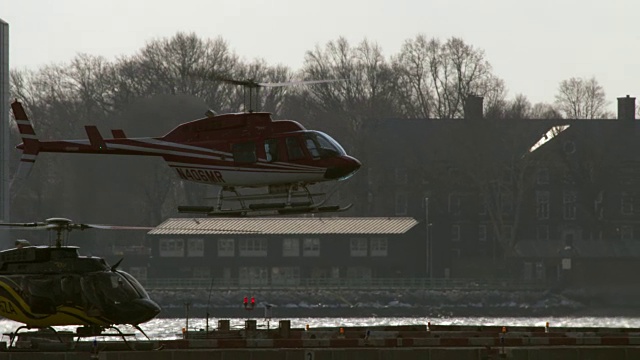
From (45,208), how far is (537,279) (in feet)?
138

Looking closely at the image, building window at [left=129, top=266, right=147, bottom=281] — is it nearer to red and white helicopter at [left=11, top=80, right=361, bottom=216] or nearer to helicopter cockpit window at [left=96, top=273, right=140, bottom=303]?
red and white helicopter at [left=11, top=80, right=361, bottom=216]

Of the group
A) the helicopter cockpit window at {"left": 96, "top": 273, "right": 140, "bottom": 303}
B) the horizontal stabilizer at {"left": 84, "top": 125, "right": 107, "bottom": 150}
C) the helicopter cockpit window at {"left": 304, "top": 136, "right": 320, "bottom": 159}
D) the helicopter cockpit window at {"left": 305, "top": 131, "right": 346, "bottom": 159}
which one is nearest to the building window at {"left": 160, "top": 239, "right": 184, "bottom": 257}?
the horizontal stabilizer at {"left": 84, "top": 125, "right": 107, "bottom": 150}

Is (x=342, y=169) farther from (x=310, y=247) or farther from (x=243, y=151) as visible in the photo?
(x=310, y=247)

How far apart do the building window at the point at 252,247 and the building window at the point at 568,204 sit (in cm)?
2749

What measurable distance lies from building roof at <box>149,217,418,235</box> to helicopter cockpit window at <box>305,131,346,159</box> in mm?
83192

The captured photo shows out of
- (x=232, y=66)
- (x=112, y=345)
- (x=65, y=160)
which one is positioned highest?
(x=232, y=66)

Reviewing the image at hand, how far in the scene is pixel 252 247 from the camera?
13700 cm

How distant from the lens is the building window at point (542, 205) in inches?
5832

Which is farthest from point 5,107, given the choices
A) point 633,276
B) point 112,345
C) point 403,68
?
point 112,345

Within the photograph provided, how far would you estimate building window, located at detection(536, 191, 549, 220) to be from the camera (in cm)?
14812

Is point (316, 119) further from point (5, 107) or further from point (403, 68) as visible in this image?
point (5, 107)

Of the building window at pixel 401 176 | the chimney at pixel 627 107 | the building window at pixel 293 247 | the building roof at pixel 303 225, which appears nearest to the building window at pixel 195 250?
the building roof at pixel 303 225

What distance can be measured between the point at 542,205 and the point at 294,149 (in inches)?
3890

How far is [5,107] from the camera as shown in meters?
144
